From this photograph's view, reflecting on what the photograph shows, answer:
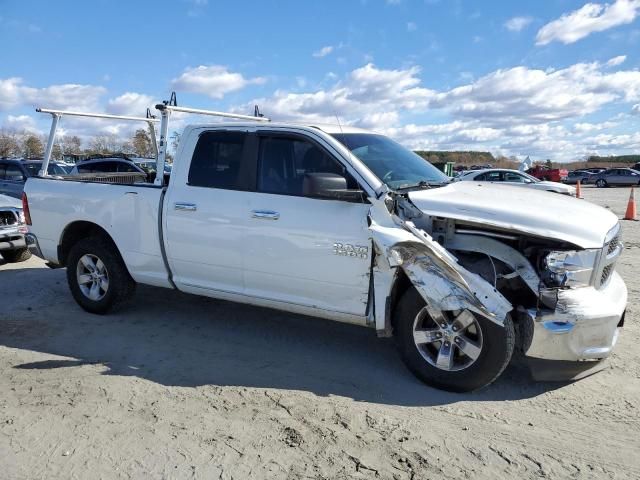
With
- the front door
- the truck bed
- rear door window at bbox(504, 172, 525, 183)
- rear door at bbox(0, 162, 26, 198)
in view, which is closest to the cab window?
the front door

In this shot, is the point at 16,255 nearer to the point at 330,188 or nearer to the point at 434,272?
the point at 330,188

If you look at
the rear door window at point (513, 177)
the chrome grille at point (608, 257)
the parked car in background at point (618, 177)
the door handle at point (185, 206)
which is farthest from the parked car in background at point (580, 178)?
the door handle at point (185, 206)

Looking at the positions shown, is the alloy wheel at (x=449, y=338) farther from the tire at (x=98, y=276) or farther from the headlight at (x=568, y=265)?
the tire at (x=98, y=276)

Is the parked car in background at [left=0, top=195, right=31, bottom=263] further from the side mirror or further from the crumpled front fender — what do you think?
the crumpled front fender

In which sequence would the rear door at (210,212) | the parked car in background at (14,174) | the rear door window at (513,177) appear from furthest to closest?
the rear door window at (513,177) < the parked car in background at (14,174) < the rear door at (210,212)

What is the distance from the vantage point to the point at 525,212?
12.2 ft

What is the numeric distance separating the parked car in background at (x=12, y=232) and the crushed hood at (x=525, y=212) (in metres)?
6.82

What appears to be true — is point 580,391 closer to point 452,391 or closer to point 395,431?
point 452,391

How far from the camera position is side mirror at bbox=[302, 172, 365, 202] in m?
3.88

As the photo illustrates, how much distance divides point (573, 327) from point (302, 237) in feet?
6.84

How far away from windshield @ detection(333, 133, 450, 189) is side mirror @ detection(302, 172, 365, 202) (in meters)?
0.35

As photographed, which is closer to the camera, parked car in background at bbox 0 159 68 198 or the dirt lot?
the dirt lot

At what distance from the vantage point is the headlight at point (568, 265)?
3580mm

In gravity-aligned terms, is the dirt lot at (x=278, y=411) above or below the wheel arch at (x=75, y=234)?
below
